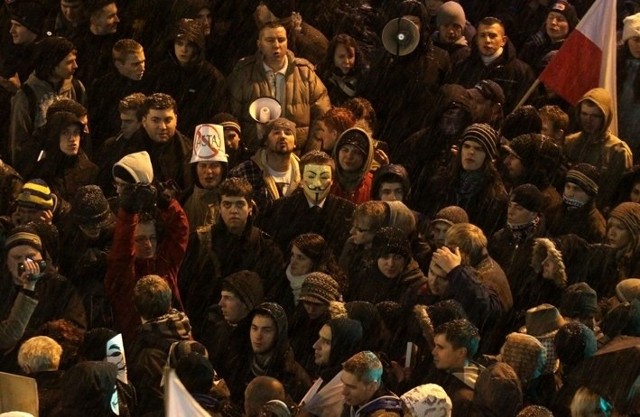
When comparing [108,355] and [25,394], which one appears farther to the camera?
[108,355]

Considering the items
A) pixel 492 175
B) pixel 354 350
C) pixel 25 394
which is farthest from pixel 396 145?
pixel 25 394

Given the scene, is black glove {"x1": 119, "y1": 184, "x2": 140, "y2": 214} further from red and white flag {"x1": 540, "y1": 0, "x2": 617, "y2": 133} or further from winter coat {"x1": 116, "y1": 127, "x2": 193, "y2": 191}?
red and white flag {"x1": 540, "y1": 0, "x2": 617, "y2": 133}

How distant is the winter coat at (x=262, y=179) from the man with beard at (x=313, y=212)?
191mm

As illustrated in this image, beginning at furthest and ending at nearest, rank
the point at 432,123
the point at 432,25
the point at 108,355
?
the point at 432,25
the point at 432,123
the point at 108,355

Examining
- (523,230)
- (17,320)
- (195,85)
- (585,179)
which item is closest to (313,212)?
(523,230)

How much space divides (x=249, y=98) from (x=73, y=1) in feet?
5.82

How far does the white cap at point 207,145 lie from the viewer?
17766mm

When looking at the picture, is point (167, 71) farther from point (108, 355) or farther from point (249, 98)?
point (108, 355)

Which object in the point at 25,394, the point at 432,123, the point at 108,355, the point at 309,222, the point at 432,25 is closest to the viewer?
the point at 25,394

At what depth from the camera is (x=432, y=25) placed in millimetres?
21156

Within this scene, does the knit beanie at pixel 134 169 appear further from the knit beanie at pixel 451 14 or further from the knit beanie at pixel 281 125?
the knit beanie at pixel 451 14

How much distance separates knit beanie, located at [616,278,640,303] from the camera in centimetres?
1617

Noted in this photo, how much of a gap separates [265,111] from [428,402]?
17.4 ft

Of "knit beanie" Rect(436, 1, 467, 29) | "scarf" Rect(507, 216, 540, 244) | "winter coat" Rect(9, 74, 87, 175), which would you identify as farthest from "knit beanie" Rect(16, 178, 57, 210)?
"knit beanie" Rect(436, 1, 467, 29)
